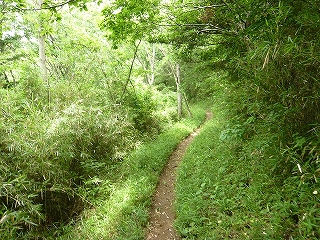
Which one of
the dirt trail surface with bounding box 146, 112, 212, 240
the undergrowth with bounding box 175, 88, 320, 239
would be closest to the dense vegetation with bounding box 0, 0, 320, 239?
the undergrowth with bounding box 175, 88, 320, 239

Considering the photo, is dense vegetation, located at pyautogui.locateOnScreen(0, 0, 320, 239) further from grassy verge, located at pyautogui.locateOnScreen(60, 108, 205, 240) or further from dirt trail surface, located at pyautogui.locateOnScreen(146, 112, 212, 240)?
dirt trail surface, located at pyautogui.locateOnScreen(146, 112, 212, 240)

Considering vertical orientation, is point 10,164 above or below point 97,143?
above

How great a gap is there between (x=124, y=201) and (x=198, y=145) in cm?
435

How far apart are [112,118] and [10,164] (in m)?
3.13

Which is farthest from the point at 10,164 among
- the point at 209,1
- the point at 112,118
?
the point at 209,1

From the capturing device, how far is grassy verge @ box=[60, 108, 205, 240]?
4.44 meters

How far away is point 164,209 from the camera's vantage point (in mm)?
5137

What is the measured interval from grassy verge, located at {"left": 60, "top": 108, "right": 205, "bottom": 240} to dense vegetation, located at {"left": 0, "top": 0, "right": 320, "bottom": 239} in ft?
0.11

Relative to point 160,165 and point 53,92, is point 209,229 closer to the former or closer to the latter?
point 160,165

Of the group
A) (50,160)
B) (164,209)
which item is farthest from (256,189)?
(50,160)

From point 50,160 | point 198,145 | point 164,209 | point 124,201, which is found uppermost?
point 50,160

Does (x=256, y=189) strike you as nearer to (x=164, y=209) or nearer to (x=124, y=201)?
(x=164, y=209)

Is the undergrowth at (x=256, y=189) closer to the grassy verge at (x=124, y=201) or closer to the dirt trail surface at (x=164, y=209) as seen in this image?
the dirt trail surface at (x=164, y=209)

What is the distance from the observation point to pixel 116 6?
5188mm
